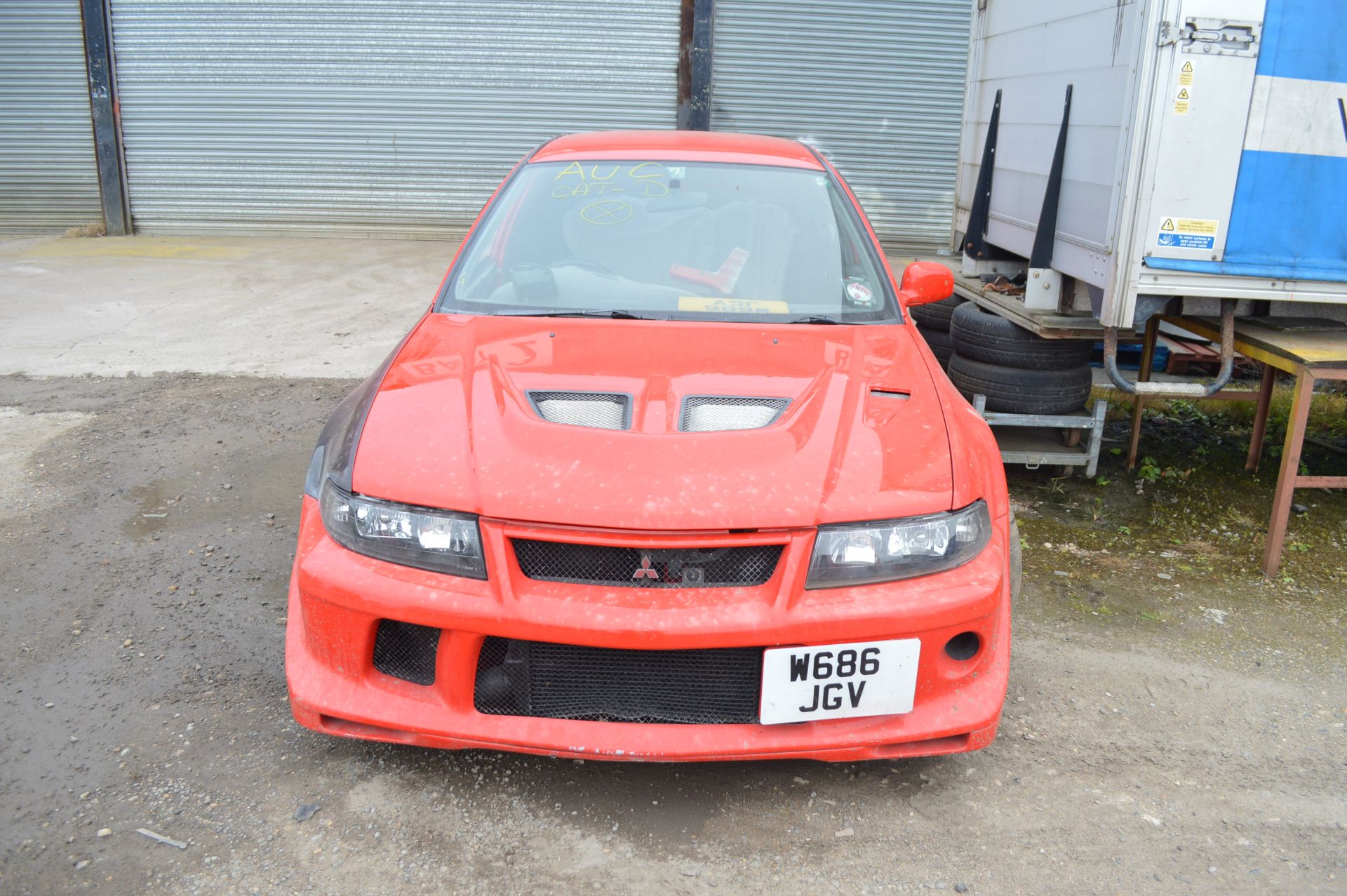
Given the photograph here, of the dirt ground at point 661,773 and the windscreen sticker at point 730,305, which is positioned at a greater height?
the windscreen sticker at point 730,305

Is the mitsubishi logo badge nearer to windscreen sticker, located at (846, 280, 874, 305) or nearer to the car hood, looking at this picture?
the car hood

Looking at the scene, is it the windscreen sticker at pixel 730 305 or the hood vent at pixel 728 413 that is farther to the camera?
the windscreen sticker at pixel 730 305

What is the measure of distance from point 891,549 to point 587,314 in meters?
1.31

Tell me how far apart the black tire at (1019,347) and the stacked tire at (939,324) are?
69 cm

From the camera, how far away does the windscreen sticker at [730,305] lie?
3.20 meters

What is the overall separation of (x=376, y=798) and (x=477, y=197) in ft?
31.1

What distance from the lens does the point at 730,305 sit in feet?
10.6

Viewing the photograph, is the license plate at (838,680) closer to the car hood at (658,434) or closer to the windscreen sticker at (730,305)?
the car hood at (658,434)

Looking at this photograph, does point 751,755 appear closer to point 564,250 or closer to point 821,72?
point 564,250

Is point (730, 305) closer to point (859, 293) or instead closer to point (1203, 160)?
point (859, 293)

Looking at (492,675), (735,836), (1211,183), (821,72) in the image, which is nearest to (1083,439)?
(1211,183)

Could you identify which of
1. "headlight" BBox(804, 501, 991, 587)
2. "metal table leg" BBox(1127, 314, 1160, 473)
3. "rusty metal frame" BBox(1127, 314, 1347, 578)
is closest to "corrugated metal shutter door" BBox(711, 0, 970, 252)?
"metal table leg" BBox(1127, 314, 1160, 473)

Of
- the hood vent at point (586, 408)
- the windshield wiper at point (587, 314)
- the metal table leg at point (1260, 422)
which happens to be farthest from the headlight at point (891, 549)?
the metal table leg at point (1260, 422)

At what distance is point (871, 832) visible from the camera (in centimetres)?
246
